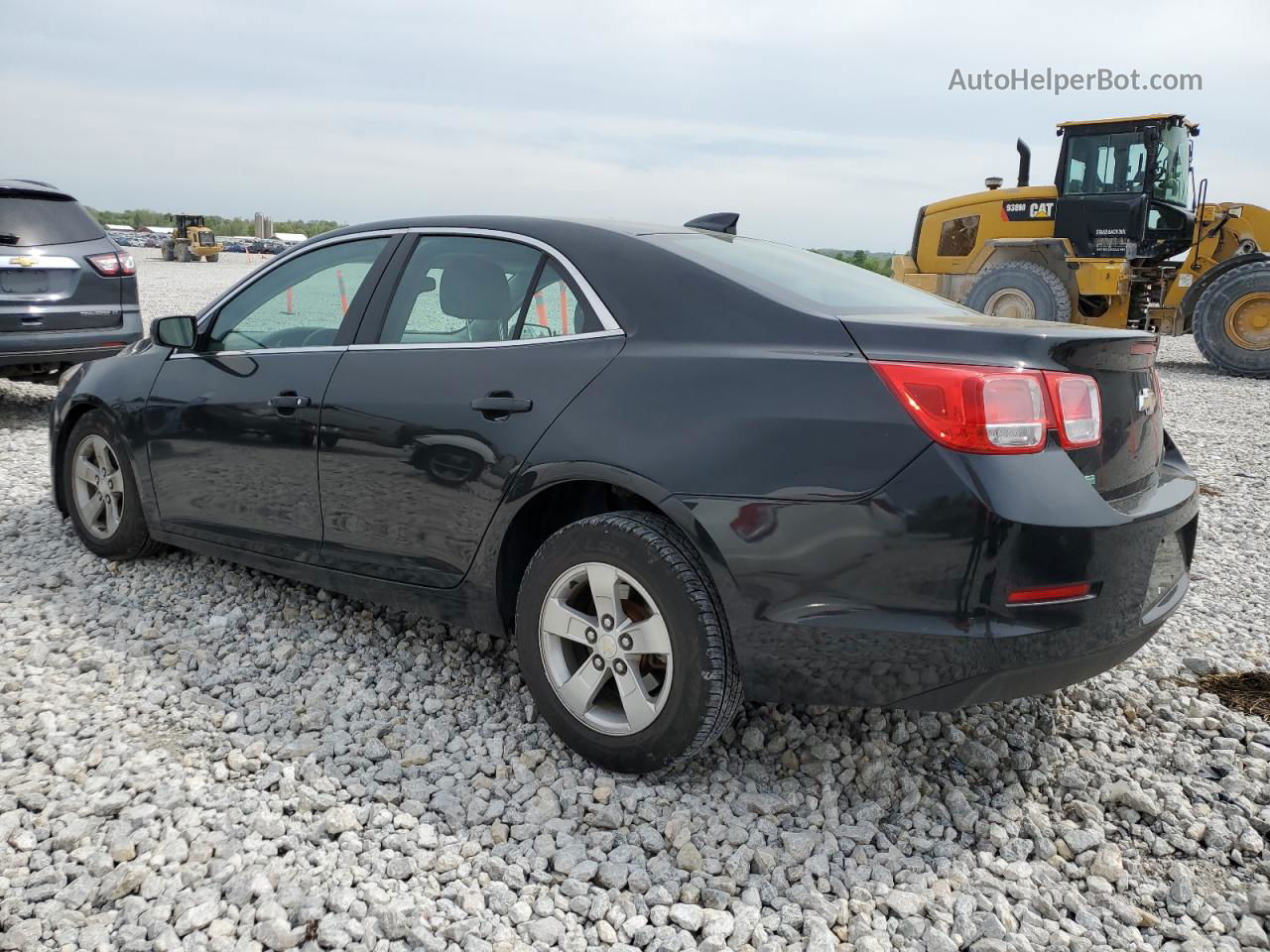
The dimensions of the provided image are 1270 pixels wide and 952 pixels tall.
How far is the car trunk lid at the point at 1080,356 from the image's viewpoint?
2.43 meters

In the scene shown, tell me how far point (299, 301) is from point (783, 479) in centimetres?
220

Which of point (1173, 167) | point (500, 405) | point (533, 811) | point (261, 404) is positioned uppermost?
point (1173, 167)

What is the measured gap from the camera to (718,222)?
3770 mm

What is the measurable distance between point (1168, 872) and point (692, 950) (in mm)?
1205

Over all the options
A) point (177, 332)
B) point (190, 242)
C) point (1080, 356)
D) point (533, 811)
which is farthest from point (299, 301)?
point (190, 242)

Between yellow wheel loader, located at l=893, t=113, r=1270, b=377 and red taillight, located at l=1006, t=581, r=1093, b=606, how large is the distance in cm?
1098

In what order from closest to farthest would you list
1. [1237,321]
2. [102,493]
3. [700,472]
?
[700,472] < [102,493] < [1237,321]

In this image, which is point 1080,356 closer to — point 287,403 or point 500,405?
point 500,405

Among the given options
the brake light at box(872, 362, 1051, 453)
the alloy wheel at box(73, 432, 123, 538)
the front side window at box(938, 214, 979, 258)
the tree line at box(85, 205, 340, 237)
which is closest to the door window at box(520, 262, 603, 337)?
the brake light at box(872, 362, 1051, 453)

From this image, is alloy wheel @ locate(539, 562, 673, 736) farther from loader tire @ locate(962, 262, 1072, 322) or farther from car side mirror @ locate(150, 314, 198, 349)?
loader tire @ locate(962, 262, 1072, 322)

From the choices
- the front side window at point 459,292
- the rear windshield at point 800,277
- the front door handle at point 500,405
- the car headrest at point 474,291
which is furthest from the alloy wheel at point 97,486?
the rear windshield at point 800,277

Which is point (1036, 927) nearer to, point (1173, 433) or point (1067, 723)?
point (1067, 723)

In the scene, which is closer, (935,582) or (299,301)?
(935,582)

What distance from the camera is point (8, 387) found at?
31.7 ft
